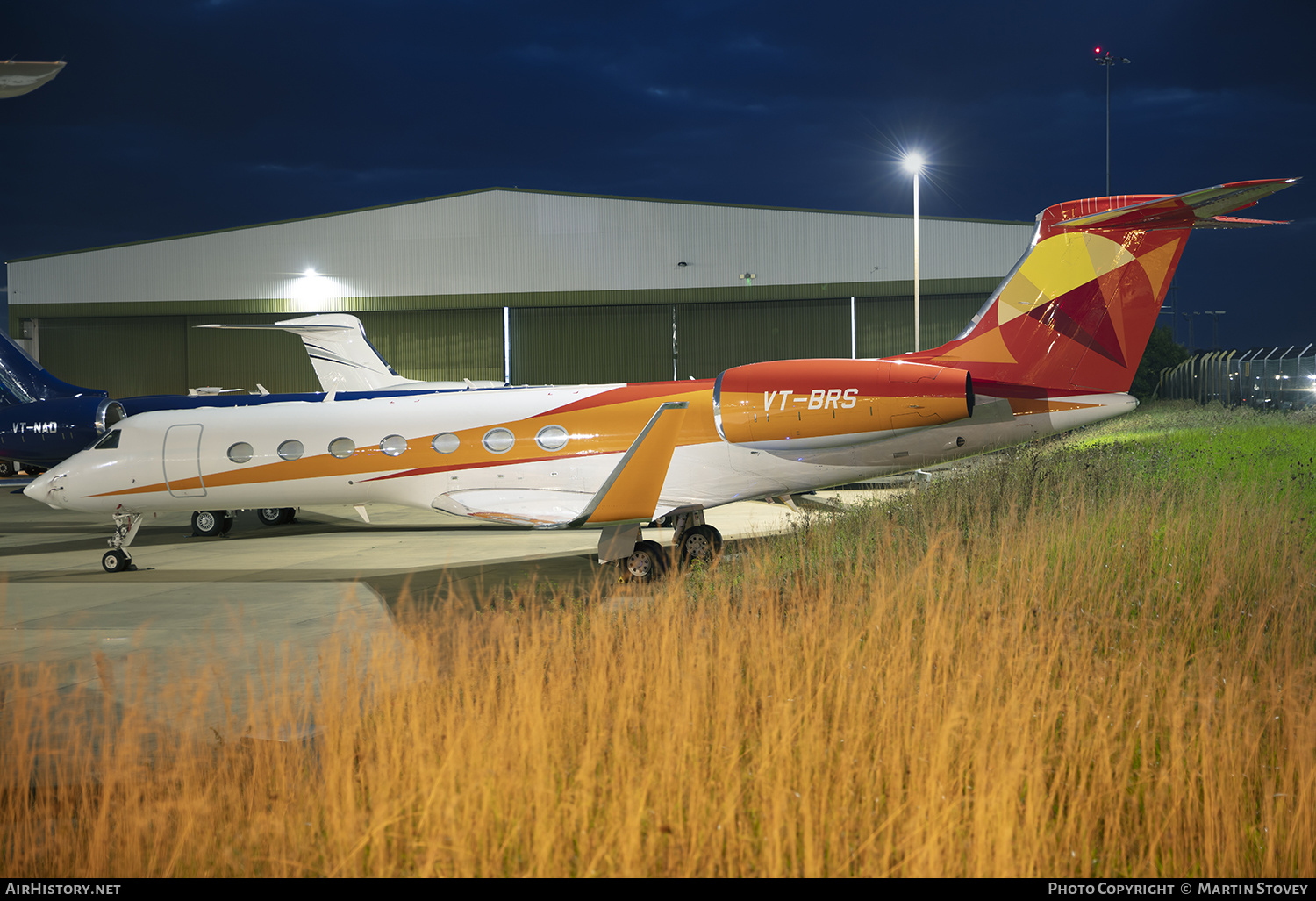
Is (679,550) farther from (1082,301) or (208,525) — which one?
(208,525)

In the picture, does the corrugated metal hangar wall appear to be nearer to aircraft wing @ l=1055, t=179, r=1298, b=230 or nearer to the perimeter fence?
the perimeter fence

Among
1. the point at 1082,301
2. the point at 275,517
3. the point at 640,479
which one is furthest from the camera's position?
the point at 275,517

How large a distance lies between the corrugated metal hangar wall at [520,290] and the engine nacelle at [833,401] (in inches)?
881

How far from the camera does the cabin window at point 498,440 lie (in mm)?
11555

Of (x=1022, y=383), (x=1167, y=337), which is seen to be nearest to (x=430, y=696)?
(x=1022, y=383)

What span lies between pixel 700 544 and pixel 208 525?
30.5ft

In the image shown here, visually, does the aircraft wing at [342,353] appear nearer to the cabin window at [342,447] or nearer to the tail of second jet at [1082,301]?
the cabin window at [342,447]

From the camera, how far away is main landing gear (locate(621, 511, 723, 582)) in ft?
35.0

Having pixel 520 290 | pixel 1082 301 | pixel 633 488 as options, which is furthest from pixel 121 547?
pixel 520 290

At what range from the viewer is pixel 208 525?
51.5 feet

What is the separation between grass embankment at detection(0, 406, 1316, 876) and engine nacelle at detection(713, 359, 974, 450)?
4.94 metres

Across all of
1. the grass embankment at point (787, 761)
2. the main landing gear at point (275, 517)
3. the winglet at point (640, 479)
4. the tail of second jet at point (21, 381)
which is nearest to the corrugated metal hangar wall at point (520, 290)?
the tail of second jet at point (21, 381)
